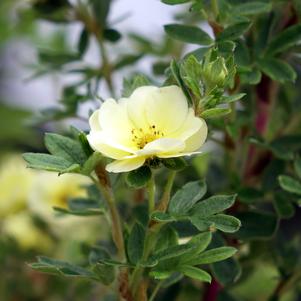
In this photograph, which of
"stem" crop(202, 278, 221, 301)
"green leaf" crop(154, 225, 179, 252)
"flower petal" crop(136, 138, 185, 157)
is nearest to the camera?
"flower petal" crop(136, 138, 185, 157)

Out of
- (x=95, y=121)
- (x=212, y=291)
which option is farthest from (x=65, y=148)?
(x=212, y=291)

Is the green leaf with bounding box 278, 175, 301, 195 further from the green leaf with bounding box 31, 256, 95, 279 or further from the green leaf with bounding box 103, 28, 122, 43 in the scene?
the green leaf with bounding box 103, 28, 122, 43

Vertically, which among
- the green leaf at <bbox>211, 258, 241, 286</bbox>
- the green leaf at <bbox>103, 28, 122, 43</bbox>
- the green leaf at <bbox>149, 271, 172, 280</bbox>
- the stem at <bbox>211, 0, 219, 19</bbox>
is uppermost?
the stem at <bbox>211, 0, 219, 19</bbox>

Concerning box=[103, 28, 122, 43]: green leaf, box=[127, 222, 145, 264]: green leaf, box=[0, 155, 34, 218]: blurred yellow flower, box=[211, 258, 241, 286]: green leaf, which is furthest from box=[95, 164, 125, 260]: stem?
box=[0, 155, 34, 218]: blurred yellow flower

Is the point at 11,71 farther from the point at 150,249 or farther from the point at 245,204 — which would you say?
the point at 150,249

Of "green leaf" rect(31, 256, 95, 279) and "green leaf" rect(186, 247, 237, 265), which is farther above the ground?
"green leaf" rect(186, 247, 237, 265)

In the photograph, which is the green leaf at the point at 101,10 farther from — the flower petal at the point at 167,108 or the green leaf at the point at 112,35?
the flower petal at the point at 167,108

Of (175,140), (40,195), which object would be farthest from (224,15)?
(40,195)

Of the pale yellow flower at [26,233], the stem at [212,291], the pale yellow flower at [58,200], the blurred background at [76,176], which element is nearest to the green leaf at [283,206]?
the blurred background at [76,176]
